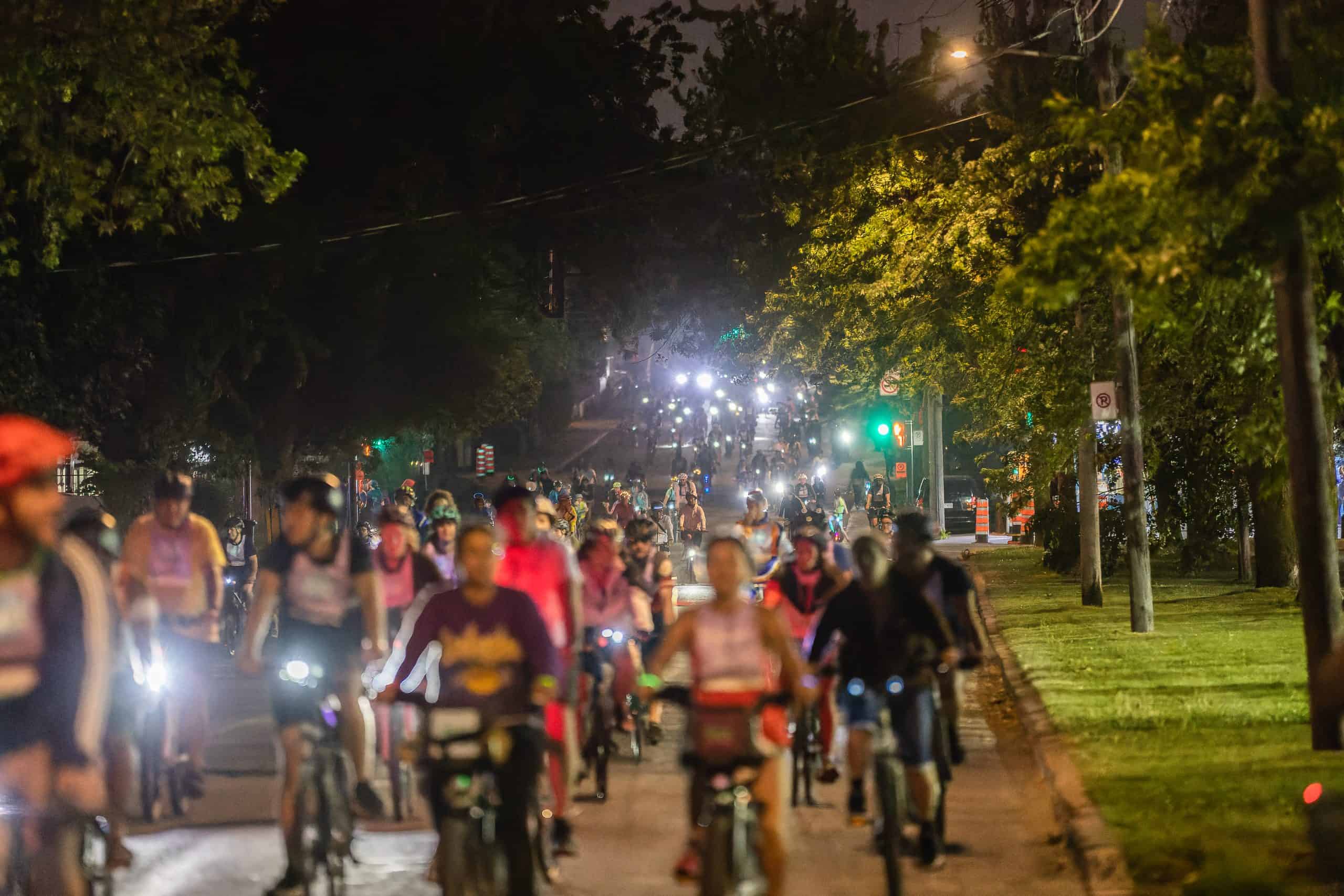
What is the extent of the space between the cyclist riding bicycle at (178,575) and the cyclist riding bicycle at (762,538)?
5975mm

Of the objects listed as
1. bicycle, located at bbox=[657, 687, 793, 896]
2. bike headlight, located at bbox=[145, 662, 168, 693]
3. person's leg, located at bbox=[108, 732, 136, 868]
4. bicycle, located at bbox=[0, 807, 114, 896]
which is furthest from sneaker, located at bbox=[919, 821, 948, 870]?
bike headlight, located at bbox=[145, 662, 168, 693]

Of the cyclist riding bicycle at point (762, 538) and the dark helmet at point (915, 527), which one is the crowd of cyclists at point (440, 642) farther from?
the cyclist riding bicycle at point (762, 538)

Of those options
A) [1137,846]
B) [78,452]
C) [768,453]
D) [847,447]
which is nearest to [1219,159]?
[1137,846]

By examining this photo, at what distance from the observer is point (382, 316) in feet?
122

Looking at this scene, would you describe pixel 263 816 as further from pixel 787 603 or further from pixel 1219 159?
pixel 1219 159

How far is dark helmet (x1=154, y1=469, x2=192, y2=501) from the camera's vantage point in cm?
1084

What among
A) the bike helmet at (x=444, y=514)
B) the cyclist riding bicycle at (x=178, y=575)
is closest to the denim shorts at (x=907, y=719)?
the cyclist riding bicycle at (x=178, y=575)

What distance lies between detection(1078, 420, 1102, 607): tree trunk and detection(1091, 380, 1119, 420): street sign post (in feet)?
9.57

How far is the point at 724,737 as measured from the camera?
275 inches

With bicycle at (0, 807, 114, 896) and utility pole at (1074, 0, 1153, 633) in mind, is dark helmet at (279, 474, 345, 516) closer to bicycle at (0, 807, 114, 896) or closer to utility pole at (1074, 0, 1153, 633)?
bicycle at (0, 807, 114, 896)

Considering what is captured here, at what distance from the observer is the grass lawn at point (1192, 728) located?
27.8ft

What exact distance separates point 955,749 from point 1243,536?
18352mm

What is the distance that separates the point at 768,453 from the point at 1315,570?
60137 mm

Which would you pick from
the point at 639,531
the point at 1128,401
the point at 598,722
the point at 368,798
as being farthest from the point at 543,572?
the point at 1128,401
